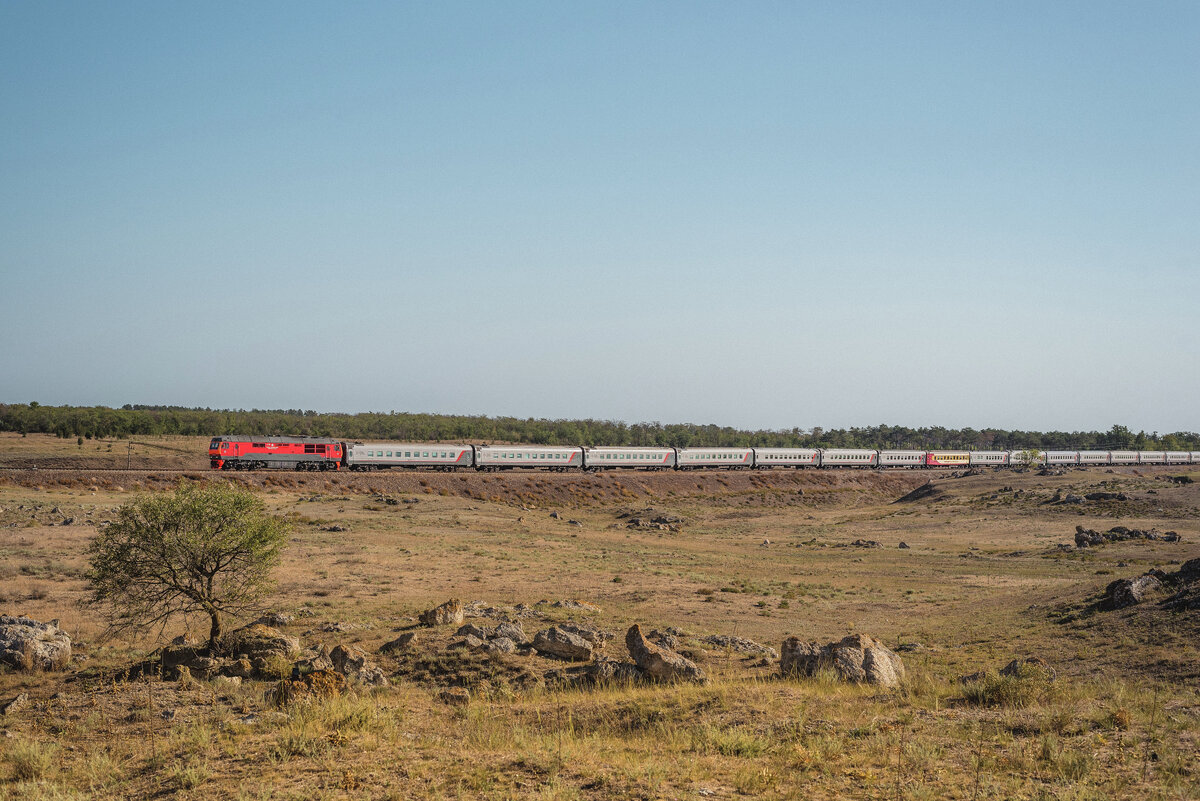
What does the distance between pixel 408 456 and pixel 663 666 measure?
6605 cm

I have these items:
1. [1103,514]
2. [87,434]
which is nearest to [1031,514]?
[1103,514]

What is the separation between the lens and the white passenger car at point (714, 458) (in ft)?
321

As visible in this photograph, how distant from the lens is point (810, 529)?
6488 centimetres

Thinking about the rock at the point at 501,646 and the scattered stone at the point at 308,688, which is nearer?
the scattered stone at the point at 308,688

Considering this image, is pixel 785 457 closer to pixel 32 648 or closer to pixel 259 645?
pixel 259 645

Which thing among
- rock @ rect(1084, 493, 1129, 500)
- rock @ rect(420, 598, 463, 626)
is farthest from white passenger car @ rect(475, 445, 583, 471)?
rock @ rect(420, 598, 463, 626)

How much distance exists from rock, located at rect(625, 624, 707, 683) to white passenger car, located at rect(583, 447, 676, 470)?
73369 millimetres

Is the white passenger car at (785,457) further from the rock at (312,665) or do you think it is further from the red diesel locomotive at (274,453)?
the rock at (312,665)

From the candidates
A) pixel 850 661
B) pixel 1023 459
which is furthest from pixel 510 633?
pixel 1023 459

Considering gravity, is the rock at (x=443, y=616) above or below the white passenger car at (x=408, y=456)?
below

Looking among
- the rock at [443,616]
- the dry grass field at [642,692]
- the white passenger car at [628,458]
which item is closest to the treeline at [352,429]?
the white passenger car at [628,458]

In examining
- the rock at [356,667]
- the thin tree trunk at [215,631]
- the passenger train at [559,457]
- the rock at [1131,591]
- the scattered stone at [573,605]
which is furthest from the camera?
the passenger train at [559,457]

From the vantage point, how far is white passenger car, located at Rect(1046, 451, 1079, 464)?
12221 cm

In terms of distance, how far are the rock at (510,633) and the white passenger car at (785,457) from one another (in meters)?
84.9
